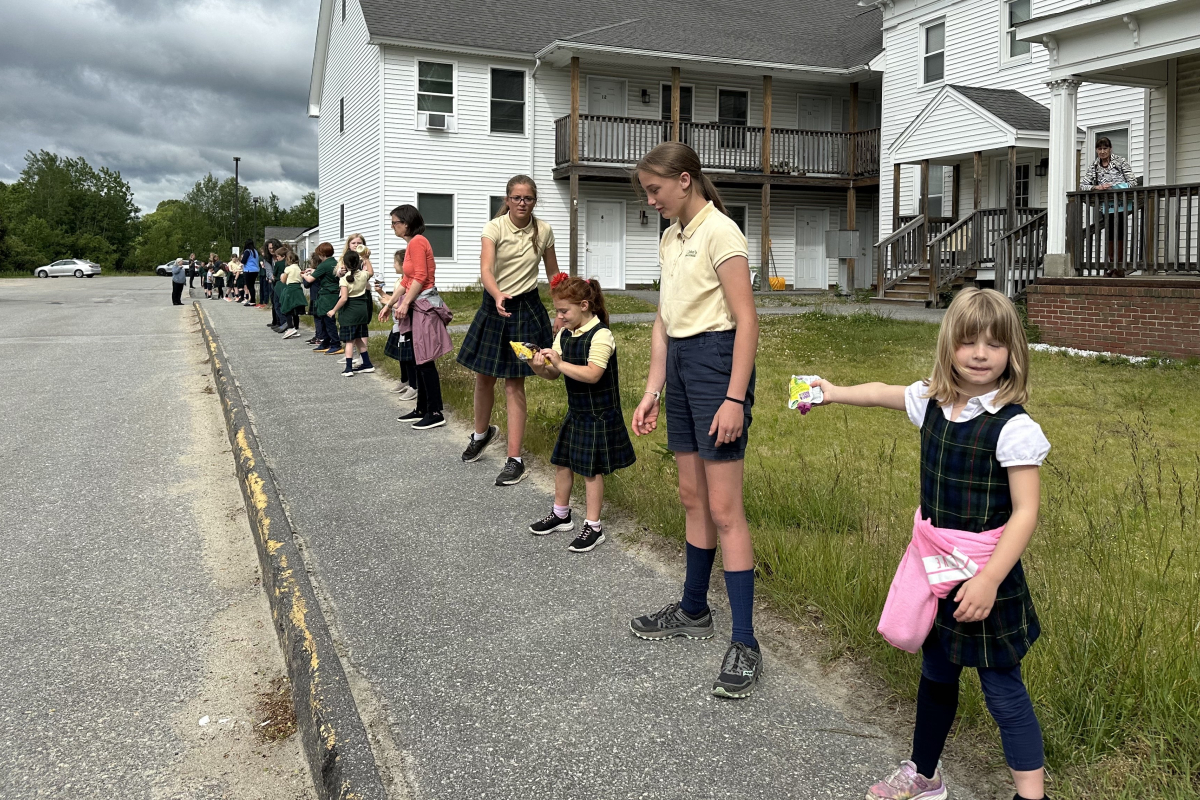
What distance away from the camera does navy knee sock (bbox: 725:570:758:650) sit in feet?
12.1

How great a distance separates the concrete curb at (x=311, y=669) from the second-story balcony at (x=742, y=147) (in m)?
21.4

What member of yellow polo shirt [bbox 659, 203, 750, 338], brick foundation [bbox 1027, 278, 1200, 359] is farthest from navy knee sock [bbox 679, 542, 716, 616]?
brick foundation [bbox 1027, 278, 1200, 359]

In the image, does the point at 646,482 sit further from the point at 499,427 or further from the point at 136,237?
the point at 136,237

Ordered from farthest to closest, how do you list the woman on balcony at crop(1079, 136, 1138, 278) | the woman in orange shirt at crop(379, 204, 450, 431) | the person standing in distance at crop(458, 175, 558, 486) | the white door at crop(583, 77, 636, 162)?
the white door at crop(583, 77, 636, 162)
the woman on balcony at crop(1079, 136, 1138, 278)
the woman in orange shirt at crop(379, 204, 450, 431)
the person standing in distance at crop(458, 175, 558, 486)

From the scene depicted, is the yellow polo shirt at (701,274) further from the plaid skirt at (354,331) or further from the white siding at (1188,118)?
the white siding at (1188,118)

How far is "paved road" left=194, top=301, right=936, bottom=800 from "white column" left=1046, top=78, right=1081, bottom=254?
10.6m

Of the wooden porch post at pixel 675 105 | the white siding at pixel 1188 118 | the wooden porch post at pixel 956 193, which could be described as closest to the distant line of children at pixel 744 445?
the white siding at pixel 1188 118

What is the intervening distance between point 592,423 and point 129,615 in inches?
95.5

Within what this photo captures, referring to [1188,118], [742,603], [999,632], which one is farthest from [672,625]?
[1188,118]

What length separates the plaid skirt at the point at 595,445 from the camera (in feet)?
17.2

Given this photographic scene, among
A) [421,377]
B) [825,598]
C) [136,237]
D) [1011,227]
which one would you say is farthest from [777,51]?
[136,237]

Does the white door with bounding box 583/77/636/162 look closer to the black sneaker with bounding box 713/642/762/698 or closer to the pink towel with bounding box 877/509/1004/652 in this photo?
the black sneaker with bounding box 713/642/762/698

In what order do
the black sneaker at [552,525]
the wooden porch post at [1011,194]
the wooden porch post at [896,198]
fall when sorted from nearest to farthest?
the black sneaker at [552,525]
the wooden porch post at [1011,194]
the wooden porch post at [896,198]

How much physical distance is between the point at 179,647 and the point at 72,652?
43cm
